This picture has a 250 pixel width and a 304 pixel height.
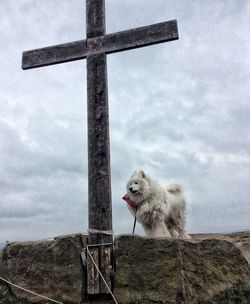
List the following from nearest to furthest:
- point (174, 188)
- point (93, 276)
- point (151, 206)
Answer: point (93, 276) → point (151, 206) → point (174, 188)

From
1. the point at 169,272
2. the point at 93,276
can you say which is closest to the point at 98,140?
the point at 93,276

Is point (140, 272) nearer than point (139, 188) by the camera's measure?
Yes

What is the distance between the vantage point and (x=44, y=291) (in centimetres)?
461

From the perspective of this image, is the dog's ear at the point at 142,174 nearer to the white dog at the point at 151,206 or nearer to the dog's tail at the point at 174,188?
the white dog at the point at 151,206

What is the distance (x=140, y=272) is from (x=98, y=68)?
2914 mm

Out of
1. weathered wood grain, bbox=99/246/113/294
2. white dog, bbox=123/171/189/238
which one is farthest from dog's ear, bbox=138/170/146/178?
weathered wood grain, bbox=99/246/113/294

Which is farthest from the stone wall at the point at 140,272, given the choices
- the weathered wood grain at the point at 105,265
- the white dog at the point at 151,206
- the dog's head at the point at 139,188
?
the dog's head at the point at 139,188

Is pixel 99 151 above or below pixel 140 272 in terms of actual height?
above

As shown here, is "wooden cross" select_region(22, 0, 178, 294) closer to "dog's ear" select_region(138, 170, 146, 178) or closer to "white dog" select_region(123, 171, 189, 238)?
"white dog" select_region(123, 171, 189, 238)

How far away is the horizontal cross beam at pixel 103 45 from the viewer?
16.3 feet

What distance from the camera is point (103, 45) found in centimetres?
524

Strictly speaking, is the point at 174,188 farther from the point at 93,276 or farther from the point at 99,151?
the point at 93,276

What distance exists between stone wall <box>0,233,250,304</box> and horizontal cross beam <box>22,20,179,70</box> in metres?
2.69

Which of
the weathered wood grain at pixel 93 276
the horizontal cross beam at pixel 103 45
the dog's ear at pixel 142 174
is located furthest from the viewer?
the dog's ear at pixel 142 174
